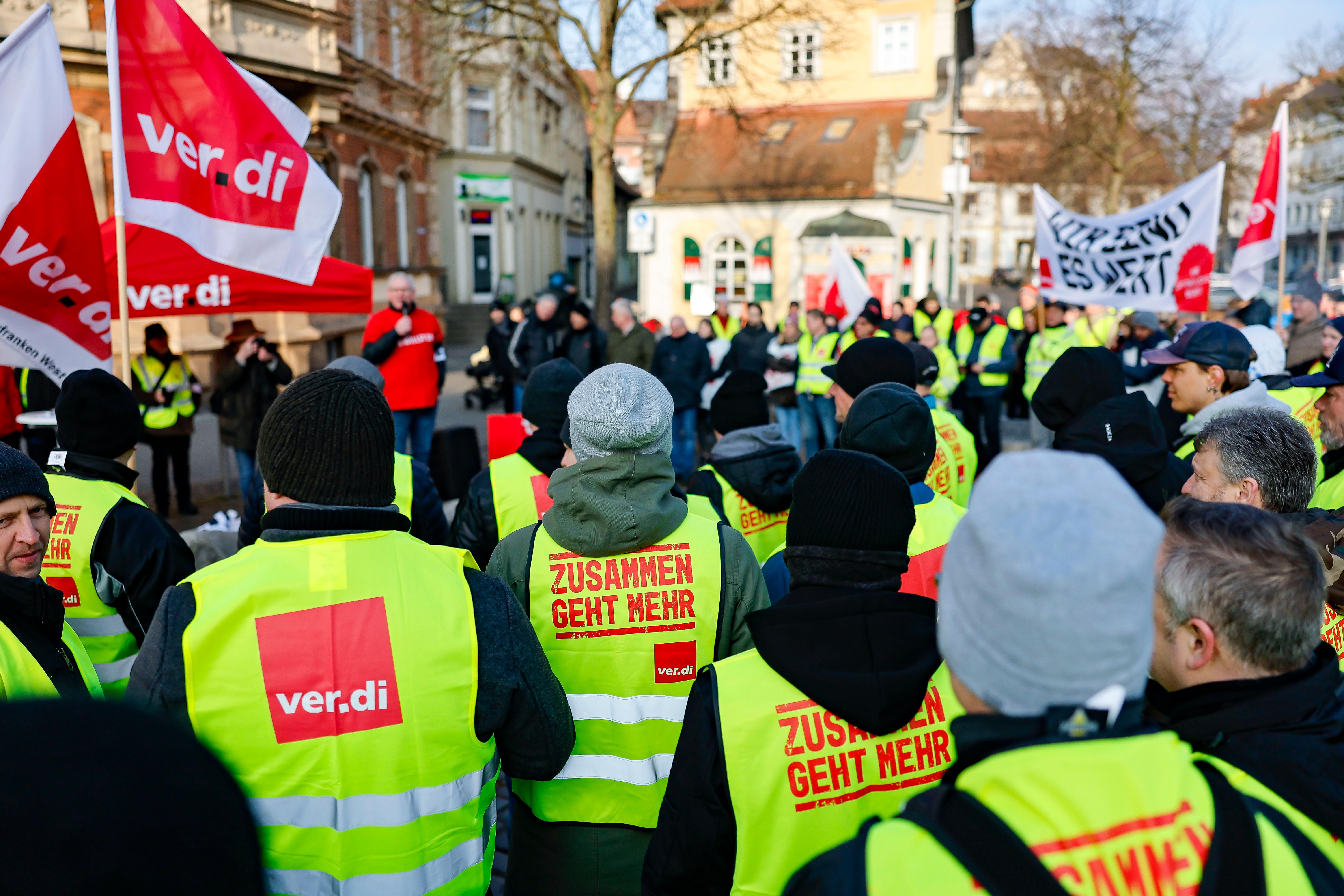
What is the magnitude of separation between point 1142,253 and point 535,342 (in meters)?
5.57

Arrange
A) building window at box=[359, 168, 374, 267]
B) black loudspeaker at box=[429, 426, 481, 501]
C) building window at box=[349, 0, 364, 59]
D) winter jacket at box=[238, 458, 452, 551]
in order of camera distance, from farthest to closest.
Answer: building window at box=[359, 168, 374, 267] < building window at box=[349, 0, 364, 59] < black loudspeaker at box=[429, 426, 481, 501] < winter jacket at box=[238, 458, 452, 551]

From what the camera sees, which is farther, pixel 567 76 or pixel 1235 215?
pixel 1235 215

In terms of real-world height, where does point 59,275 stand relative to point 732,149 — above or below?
below

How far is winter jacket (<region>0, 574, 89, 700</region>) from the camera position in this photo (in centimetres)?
217

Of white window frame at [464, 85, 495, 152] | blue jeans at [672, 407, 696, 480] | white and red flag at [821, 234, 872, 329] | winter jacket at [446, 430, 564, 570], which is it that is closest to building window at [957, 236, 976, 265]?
white window frame at [464, 85, 495, 152]

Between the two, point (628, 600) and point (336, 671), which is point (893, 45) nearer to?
point (628, 600)

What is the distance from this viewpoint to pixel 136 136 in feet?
14.4

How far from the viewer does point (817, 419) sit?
11008mm

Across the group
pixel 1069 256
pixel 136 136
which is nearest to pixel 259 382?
pixel 136 136

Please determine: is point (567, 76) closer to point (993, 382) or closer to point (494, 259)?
point (993, 382)

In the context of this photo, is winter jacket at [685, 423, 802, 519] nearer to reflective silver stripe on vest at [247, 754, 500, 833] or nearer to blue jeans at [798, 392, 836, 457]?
reflective silver stripe on vest at [247, 754, 500, 833]

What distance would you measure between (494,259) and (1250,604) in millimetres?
35306

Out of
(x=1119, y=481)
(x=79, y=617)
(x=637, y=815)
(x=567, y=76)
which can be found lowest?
(x=637, y=815)

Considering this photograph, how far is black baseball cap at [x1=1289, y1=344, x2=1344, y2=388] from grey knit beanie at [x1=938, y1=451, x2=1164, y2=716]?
3150mm
